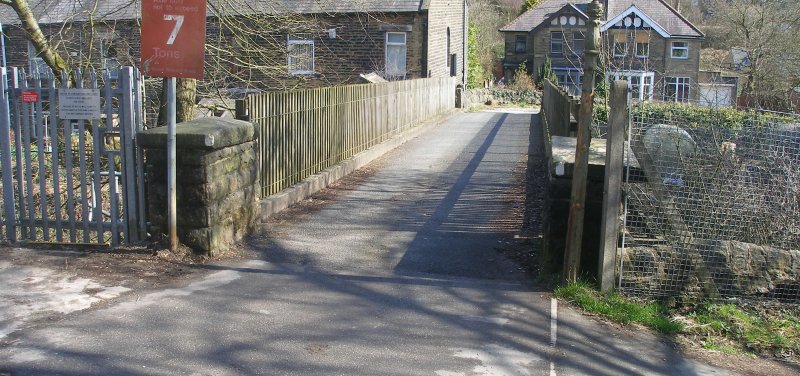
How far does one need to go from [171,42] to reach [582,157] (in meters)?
3.80

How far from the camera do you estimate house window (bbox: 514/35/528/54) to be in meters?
59.9

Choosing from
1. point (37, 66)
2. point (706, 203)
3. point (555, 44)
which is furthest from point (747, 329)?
point (555, 44)

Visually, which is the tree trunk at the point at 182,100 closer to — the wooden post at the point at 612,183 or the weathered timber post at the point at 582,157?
the weathered timber post at the point at 582,157

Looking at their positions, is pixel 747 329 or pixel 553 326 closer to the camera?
pixel 553 326

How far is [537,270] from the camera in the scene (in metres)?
7.43

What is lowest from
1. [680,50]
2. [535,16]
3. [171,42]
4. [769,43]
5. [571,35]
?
[171,42]

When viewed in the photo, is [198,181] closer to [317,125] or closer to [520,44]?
[317,125]

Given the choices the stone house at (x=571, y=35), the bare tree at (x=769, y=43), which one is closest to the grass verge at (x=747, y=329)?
the bare tree at (x=769, y=43)

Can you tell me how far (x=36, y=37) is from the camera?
1099 cm

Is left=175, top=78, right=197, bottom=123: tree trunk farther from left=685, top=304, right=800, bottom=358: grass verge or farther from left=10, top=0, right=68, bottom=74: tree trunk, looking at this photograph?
left=685, top=304, right=800, bottom=358: grass verge

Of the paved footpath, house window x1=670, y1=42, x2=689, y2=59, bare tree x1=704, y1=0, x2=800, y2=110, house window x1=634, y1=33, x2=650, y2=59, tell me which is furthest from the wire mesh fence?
house window x1=670, y1=42, x2=689, y2=59

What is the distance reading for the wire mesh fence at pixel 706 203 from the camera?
22.0 feet

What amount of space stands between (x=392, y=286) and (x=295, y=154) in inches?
183

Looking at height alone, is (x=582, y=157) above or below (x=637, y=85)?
below
